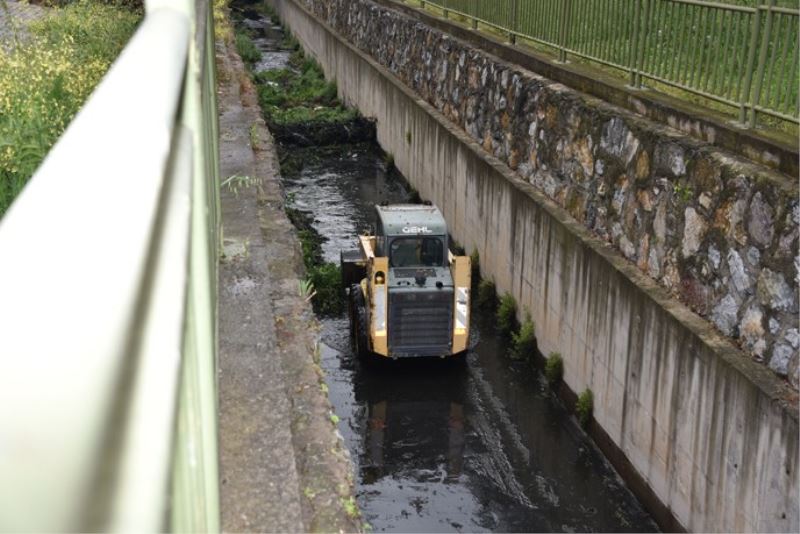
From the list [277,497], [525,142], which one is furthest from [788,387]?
[525,142]

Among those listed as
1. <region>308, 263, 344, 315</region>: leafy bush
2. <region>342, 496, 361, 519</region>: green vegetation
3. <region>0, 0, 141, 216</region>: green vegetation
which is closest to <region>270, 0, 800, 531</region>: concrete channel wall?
<region>308, 263, 344, 315</region>: leafy bush

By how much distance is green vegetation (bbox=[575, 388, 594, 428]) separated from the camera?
37.4ft

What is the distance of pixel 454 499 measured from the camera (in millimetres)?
10398

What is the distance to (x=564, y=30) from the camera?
14898mm

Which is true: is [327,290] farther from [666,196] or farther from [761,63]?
[761,63]

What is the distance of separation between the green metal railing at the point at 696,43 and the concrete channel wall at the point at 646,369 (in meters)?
2.05

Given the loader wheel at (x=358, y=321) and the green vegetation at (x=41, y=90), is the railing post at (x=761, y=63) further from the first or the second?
the loader wheel at (x=358, y=321)

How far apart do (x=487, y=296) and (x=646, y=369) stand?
5.74m

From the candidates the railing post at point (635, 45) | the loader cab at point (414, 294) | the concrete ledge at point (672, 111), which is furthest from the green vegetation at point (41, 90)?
the railing post at point (635, 45)

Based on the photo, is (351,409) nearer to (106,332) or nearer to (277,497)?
(277,497)

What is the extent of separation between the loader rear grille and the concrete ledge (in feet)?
11.2

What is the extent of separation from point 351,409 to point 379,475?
175 cm

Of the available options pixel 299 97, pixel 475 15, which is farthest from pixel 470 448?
pixel 299 97

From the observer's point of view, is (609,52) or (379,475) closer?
(379,475)
